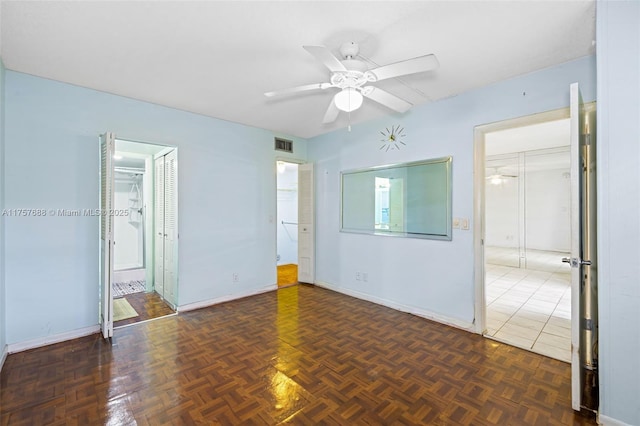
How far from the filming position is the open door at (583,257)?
5.92 ft

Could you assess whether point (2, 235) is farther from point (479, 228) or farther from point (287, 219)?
point (287, 219)

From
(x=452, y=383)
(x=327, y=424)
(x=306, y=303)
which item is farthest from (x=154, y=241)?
(x=452, y=383)

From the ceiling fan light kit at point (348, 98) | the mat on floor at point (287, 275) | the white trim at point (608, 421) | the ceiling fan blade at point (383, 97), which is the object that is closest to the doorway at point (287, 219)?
the mat on floor at point (287, 275)

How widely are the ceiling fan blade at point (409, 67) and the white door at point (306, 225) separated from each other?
3.15m

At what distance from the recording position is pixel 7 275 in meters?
2.57

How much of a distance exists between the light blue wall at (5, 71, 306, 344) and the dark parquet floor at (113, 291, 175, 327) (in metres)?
0.33

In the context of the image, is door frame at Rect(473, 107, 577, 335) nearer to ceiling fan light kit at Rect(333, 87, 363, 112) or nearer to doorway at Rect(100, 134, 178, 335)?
ceiling fan light kit at Rect(333, 87, 363, 112)

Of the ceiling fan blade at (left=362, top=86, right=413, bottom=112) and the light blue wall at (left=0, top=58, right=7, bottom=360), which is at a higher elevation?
the ceiling fan blade at (left=362, top=86, right=413, bottom=112)

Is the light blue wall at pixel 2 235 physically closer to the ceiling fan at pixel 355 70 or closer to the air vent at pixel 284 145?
the ceiling fan at pixel 355 70

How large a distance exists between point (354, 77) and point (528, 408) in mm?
2546

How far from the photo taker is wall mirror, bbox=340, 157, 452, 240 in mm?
3314

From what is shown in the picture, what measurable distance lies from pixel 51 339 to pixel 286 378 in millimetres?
2471

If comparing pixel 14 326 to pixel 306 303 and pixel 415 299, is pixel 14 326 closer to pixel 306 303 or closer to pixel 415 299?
pixel 306 303

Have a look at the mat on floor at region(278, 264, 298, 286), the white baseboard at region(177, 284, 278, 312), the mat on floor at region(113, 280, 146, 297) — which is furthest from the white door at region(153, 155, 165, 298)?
the mat on floor at region(278, 264, 298, 286)
